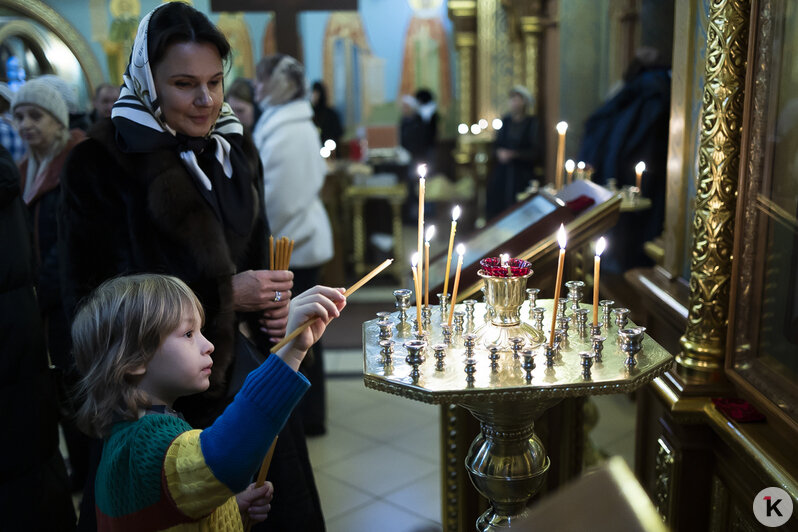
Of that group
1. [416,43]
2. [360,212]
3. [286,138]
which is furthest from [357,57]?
[286,138]

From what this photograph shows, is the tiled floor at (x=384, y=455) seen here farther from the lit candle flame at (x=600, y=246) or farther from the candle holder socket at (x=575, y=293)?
the lit candle flame at (x=600, y=246)

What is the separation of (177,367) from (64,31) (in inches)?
270

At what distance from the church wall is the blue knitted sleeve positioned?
1056 cm

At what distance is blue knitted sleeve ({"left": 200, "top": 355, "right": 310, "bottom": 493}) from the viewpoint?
47.4 inches

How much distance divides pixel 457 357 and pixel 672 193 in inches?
48.2

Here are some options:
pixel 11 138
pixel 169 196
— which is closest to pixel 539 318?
pixel 169 196

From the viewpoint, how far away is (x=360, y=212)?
283 inches

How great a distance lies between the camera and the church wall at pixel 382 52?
11.7 meters

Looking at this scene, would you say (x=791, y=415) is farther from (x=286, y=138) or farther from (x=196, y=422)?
(x=286, y=138)

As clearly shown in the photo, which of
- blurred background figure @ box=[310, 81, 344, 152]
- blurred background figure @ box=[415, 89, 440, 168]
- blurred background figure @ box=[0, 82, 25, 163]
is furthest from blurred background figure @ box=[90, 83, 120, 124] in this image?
blurred background figure @ box=[415, 89, 440, 168]

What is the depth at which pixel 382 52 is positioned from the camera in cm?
1198

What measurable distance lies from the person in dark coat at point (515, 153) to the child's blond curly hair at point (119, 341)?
5.15 metres

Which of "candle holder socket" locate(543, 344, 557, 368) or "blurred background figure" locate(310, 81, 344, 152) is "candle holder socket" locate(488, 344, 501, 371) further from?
"blurred background figure" locate(310, 81, 344, 152)
